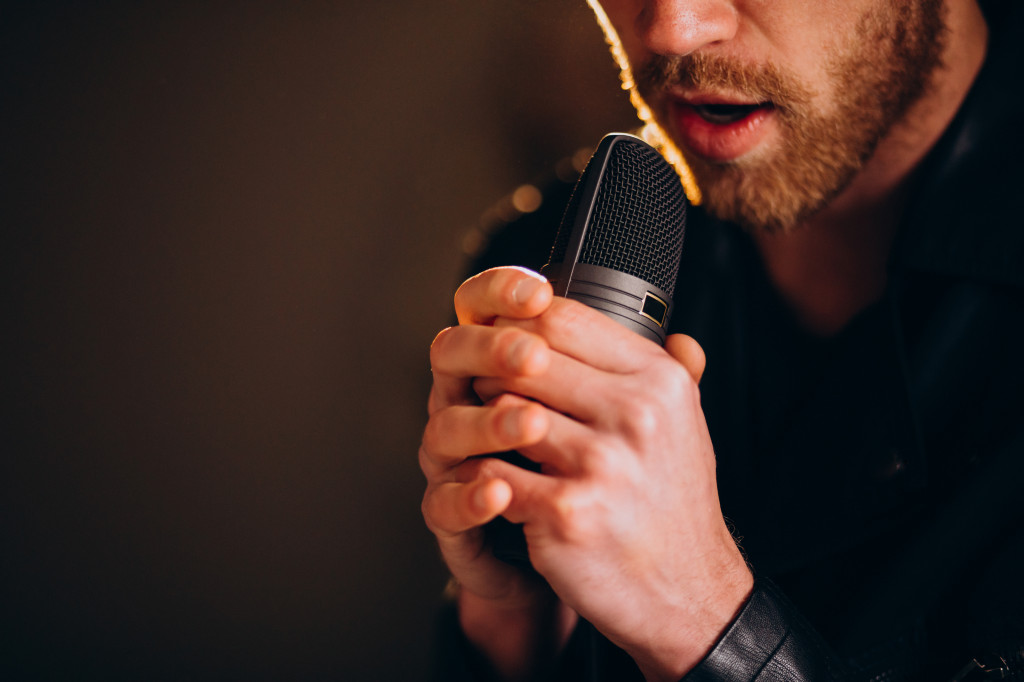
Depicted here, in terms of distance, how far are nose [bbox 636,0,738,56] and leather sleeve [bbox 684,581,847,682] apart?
0.67 metres

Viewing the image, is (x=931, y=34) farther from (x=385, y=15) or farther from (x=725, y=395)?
(x=385, y=15)

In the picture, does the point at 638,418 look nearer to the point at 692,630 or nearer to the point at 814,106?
the point at 692,630

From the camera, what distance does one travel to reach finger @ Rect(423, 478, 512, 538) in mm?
494

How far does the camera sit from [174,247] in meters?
0.67

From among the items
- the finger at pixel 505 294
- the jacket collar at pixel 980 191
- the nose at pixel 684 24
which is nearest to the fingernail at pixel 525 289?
the finger at pixel 505 294

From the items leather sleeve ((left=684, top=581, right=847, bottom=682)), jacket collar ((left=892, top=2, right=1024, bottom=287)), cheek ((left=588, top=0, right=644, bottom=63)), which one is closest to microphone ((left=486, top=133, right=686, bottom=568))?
leather sleeve ((left=684, top=581, right=847, bottom=682))

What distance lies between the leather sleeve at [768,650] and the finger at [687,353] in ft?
0.81

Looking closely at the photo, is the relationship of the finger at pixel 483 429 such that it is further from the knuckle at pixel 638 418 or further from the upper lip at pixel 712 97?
the upper lip at pixel 712 97

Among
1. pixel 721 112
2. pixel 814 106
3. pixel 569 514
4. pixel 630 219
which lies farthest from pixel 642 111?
pixel 569 514

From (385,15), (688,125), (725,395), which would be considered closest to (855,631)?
(725,395)

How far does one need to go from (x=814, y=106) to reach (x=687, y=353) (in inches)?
20.2

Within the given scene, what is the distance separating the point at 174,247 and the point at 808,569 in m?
0.94

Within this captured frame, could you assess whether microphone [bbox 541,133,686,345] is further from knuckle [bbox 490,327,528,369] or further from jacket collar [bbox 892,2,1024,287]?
jacket collar [bbox 892,2,1024,287]

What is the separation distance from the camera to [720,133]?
2.99 ft
